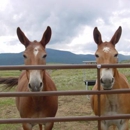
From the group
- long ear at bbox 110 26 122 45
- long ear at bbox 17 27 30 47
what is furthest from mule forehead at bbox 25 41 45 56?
long ear at bbox 110 26 122 45

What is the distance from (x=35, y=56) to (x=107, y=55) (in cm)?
120

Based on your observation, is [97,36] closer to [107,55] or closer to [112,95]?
[107,55]

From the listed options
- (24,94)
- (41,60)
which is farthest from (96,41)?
A: (24,94)

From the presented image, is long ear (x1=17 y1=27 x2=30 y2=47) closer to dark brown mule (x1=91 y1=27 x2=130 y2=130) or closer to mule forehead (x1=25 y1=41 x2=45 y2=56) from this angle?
mule forehead (x1=25 y1=41 x2=45 y2=56)

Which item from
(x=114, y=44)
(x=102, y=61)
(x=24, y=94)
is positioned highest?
(x=114, y=44)

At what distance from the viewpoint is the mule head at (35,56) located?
3898 mm

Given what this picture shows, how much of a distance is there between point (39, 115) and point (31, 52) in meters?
1.22

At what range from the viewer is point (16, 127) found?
24.6ft

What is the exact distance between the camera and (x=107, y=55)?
14.4ft

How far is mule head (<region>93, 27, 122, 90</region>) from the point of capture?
391 cm

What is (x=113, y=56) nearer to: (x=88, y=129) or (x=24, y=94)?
(x=24, y=94)

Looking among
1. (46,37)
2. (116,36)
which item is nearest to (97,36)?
(116,36)

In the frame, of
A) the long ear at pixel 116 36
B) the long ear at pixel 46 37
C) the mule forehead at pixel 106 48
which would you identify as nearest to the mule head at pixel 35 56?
the long ear at pixel 46 37

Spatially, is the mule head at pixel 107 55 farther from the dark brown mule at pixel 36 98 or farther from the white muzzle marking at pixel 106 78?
the dark brown mule at pixel 36 98
